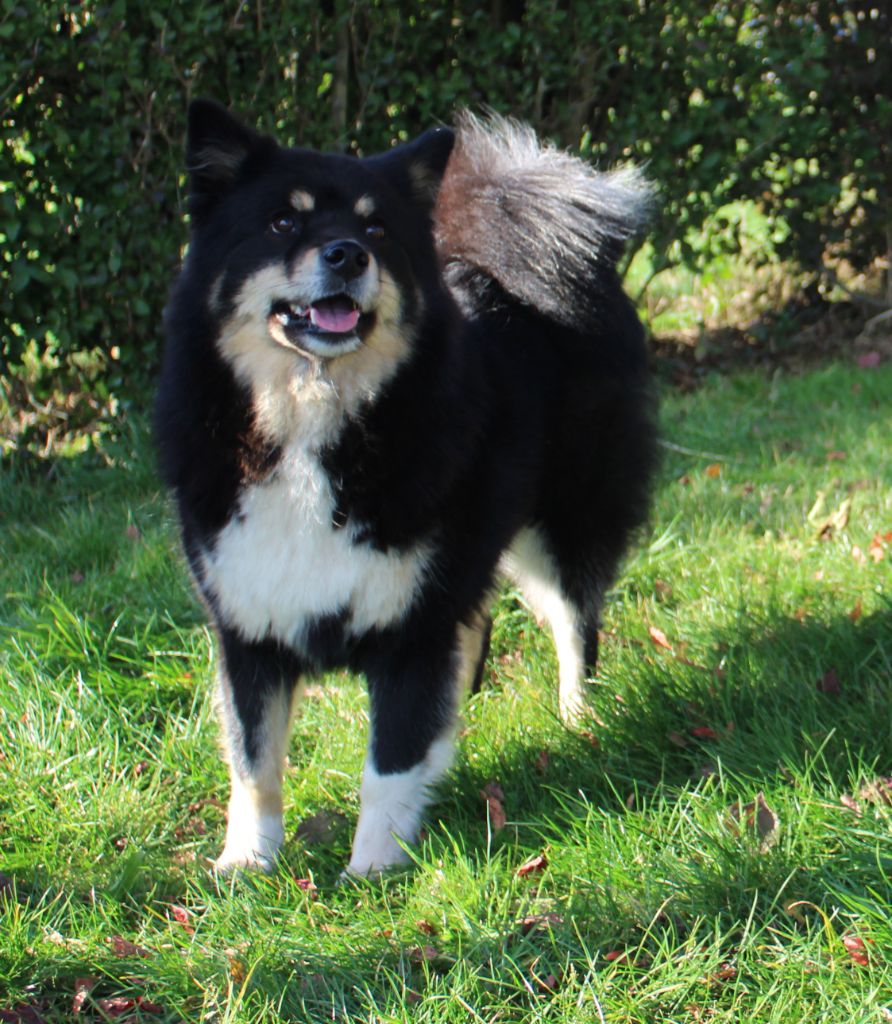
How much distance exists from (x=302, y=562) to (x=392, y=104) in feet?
12.0

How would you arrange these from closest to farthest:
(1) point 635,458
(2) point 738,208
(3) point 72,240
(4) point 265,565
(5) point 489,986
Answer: (5) point 489,986, (4) point 265,565, (1) point 635,458, (3) point 72,240, (2) point 738,208

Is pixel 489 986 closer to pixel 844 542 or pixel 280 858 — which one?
pixel 280 858

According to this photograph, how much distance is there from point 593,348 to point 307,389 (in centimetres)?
113

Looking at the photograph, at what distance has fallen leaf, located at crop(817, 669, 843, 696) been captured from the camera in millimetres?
2887

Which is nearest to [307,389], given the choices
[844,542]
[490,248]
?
[490,248]

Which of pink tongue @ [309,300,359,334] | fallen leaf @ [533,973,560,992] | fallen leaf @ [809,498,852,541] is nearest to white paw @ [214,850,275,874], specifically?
fallen leaf @ [533,973,560,992]

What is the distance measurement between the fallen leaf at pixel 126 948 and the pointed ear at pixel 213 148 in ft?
5.23

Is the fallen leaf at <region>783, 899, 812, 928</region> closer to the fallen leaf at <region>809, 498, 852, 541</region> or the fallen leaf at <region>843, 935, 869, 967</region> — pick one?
Result: the fallen leaf at <region>843, 935, 869, 967</region>

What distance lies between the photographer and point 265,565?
261 cm

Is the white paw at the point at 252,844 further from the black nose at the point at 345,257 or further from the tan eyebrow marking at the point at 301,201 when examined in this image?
the tan eyebrow marking at the point at 301,201

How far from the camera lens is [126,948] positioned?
234 centimetres

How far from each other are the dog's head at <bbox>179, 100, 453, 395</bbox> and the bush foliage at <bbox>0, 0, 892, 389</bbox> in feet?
6.48

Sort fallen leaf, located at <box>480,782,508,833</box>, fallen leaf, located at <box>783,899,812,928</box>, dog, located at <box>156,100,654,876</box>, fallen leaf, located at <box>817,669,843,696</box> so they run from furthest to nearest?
1. fallen leaf, located at <box>817,669,843,696</box>
2. fallen leaf, located at <box>480,782,508,833</box>
3. dog, located at <box>156,100,654,876</box>
4. fallen leaf, located at <box>783,899,812,928</box>

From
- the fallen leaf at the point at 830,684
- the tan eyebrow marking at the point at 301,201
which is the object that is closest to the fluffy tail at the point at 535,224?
the tan eyebrow marking at the point at 301,201
